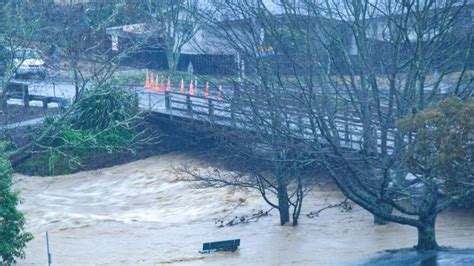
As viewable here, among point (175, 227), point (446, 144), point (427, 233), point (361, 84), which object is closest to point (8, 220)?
point (175, 227)

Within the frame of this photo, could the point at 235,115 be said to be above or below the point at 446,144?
below

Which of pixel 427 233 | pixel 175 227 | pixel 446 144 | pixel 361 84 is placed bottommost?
pixel 175 227

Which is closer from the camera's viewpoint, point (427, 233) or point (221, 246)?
point (427, 233)

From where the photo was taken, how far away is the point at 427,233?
57.1 ft

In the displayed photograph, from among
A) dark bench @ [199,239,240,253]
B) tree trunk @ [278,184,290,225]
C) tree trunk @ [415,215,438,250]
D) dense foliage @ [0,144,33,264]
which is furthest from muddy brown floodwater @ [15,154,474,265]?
dense foliage @ [0,144,33,264]

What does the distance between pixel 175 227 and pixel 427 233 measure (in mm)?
9835

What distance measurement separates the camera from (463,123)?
44.3 feet

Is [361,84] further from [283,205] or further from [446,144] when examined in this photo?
[446,144]

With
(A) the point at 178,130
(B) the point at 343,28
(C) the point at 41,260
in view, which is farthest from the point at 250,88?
(A) the point at 178,130

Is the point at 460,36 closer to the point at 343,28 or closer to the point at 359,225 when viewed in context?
the point at 343,28

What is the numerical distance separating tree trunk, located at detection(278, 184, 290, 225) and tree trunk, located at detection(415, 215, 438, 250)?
19.4 feet

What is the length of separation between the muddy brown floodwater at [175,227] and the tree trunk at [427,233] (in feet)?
5.03

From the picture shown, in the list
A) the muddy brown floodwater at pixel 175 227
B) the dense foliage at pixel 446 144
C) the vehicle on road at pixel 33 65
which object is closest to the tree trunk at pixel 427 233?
the muddy brown floodwater at pixel 175 227

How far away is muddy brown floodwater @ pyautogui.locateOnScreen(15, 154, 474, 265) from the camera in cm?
2042
